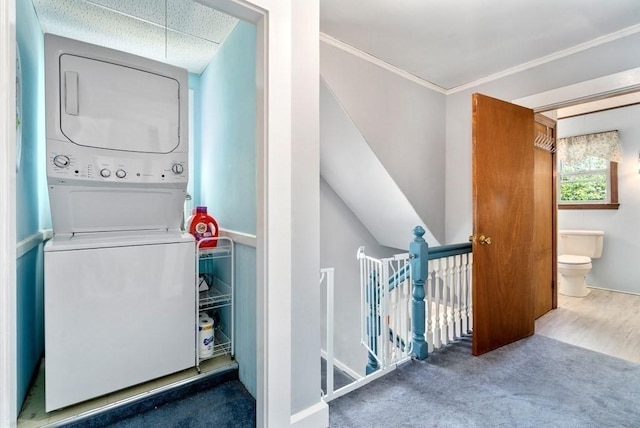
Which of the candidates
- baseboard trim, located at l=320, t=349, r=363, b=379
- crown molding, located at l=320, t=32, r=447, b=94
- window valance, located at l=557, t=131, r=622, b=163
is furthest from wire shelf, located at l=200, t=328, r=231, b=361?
window valance, located at l=557, t=131, r=622, b=163

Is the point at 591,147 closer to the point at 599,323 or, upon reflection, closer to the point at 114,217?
the point at 599,323

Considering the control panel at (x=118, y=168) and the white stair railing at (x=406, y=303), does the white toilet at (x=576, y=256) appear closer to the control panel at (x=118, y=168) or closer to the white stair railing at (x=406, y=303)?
the white stair railing at (x=406, y=303)

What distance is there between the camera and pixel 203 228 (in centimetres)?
199

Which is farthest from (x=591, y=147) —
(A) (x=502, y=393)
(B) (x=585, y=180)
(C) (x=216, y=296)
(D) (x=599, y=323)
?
(C) (x=216, y=296)

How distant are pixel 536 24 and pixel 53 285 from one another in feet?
10.4

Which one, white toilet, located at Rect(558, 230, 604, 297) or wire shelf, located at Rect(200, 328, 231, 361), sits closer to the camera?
wire shelf, located at Rect(200, 328, 231, 361)

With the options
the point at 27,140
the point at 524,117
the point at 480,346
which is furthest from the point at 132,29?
the point at 480,346

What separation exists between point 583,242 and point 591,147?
125cm

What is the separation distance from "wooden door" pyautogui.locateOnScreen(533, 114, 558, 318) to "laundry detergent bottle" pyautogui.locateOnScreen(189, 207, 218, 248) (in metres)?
2.99

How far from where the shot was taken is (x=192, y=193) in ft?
9.09

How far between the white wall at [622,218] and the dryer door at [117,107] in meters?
5.04

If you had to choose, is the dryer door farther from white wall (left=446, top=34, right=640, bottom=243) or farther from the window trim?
the window trim

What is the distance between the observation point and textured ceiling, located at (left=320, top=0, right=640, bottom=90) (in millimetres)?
1826

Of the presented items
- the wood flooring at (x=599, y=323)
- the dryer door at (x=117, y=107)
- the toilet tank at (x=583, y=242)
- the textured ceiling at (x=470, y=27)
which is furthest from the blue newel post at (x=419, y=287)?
the toilet tank at (x=583, y=242)
